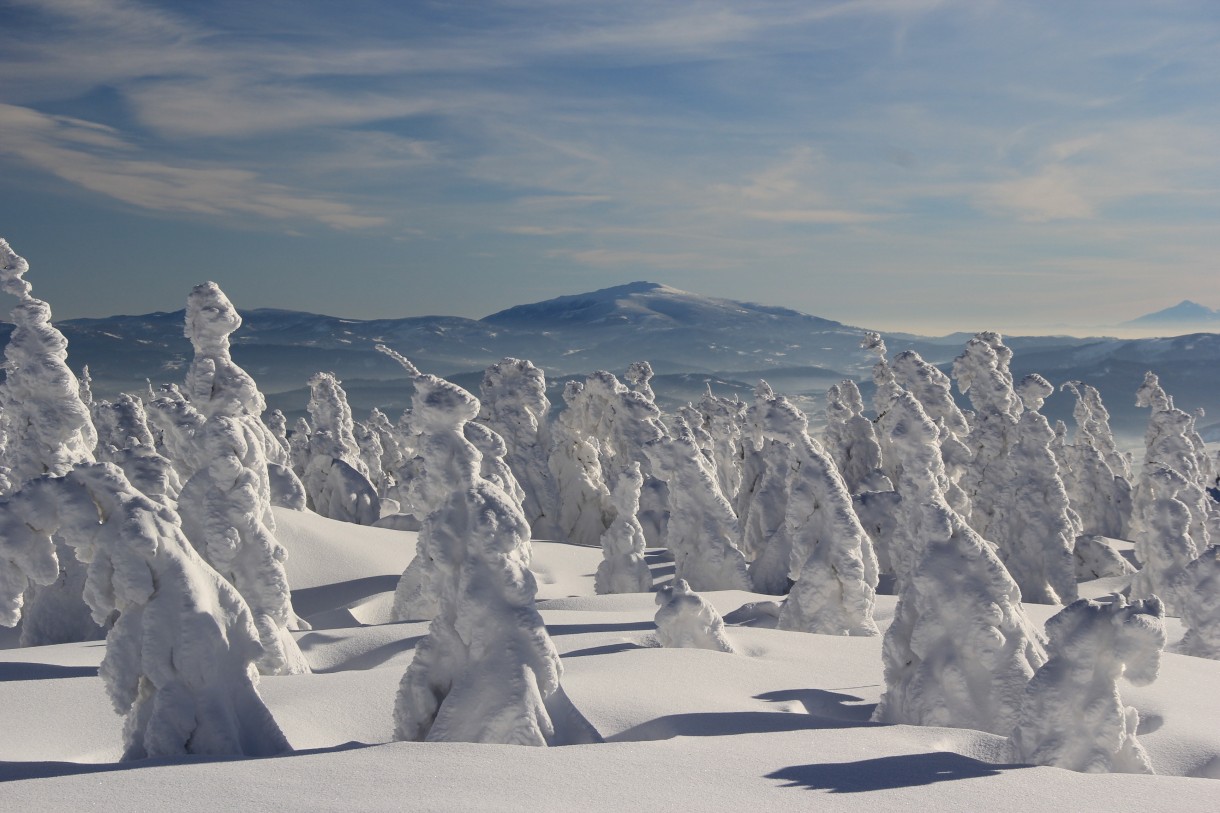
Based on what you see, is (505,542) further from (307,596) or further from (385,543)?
(385,543)

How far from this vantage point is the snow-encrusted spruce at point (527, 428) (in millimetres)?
38750

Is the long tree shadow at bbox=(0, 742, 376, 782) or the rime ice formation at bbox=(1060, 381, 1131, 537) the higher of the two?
the long tree shadow at bbox=(0, 742, 376, 782)

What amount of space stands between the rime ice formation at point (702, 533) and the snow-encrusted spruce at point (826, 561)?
503cm

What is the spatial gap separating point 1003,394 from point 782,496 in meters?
8.40

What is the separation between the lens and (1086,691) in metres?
9.91

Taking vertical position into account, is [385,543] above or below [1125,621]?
below

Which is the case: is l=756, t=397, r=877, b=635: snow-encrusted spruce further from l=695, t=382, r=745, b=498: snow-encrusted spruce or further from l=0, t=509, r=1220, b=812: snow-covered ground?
l=695, t=382, r=745, b=498: snow-encrusted spruce

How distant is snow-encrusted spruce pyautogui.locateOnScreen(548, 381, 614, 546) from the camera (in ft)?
129

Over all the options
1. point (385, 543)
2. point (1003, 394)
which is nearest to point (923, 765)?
point (385, 543)

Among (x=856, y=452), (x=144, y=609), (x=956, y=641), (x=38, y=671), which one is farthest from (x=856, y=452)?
(x=144, y=609)

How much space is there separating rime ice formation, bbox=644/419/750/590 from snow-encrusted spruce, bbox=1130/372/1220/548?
1514 centimetres

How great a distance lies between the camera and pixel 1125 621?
31.7ft

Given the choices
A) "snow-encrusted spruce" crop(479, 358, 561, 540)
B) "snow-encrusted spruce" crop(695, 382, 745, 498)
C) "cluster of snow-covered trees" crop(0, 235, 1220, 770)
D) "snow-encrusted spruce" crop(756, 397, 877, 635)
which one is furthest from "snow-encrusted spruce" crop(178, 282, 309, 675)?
"snow-encrusted spruce" crop(695, 382, 745, 498)

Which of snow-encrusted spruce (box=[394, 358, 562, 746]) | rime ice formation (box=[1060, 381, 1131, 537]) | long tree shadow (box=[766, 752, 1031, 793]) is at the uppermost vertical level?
snow-encrusted spruce (box=[394, 358, 562, 746])
